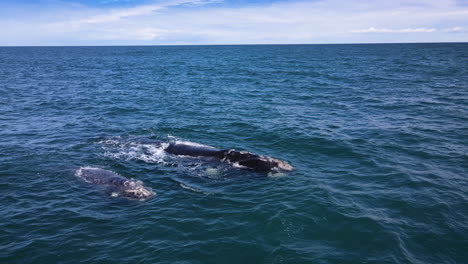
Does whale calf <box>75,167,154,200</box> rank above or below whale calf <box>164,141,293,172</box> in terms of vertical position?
below

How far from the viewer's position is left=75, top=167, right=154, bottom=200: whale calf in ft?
53.1

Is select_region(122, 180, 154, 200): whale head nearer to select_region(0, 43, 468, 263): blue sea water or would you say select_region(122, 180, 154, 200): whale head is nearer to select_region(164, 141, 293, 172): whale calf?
select_region(0, 43, 468, 263): blue sea water

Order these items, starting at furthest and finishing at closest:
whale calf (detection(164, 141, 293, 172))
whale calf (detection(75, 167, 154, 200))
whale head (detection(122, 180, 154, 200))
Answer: whale calf (detection(164, 141, 293, 172)), whale calf (detection(75, 167, 154, 200)), whale head (detection(122, 180, 154, 200))

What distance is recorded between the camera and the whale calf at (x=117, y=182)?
16.2 metres

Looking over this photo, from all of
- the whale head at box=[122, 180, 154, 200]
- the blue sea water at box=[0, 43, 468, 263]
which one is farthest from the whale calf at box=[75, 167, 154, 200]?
the blue sea water at box=[0, 43, 468, 263]

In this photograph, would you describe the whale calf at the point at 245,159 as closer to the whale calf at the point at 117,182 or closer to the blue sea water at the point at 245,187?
the blue sea water at the point at 245,187

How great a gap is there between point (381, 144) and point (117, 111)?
27.1 meters

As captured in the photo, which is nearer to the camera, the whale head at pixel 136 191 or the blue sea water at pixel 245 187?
the blue sea water at pixel 245 187

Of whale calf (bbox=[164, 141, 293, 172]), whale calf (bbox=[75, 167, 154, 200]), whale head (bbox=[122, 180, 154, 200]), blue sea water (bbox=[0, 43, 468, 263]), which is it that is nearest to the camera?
blue sea water (bbox=[0, 43, 468, 263])

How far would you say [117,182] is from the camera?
17.0m

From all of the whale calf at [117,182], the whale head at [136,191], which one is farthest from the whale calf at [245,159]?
the whale head at [136,191]

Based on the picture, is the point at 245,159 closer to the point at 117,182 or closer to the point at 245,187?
the point at 245,187

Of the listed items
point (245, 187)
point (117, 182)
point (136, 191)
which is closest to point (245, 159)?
point (245, 187)

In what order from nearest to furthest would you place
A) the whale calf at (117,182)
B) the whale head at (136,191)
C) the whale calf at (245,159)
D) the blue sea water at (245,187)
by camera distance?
the blue sea water at (245,187) → the whale head at (136,191) → the whale calf at (117,182) → the whale calf at (245,159)
